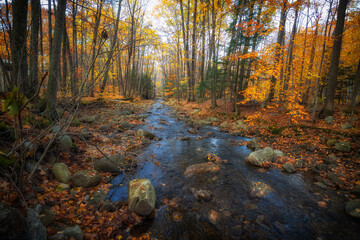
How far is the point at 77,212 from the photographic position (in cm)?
317

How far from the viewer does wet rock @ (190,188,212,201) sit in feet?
14.0

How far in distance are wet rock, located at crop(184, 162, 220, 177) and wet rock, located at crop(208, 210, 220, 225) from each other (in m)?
1.61

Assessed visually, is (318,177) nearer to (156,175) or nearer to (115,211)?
(156,175)

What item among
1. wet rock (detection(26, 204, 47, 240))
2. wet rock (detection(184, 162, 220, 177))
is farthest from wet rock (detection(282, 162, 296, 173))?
wet rock (detection(26, 204, 47, 240))

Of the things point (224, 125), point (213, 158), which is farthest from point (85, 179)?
point (224, 125)

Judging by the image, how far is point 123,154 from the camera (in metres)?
5.67

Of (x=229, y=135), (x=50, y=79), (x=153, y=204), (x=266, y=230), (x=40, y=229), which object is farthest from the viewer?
(x=229, y=135)

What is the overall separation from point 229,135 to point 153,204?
291 inches

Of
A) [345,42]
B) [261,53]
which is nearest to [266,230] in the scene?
[261,53]

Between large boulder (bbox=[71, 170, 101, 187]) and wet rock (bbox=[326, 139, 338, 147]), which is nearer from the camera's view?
large boulder (bbox=[71, 170, 101, 187])

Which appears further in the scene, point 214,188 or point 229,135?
point 229,135

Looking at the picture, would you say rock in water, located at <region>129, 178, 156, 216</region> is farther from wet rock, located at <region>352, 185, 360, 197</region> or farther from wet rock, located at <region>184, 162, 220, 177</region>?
wet rock, located at <region>352, 185, 360, 197</region>

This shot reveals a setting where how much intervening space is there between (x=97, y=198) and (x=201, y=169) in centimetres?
340

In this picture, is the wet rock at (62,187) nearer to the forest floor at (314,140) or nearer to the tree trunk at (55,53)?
the tree trunk at (55,53)
